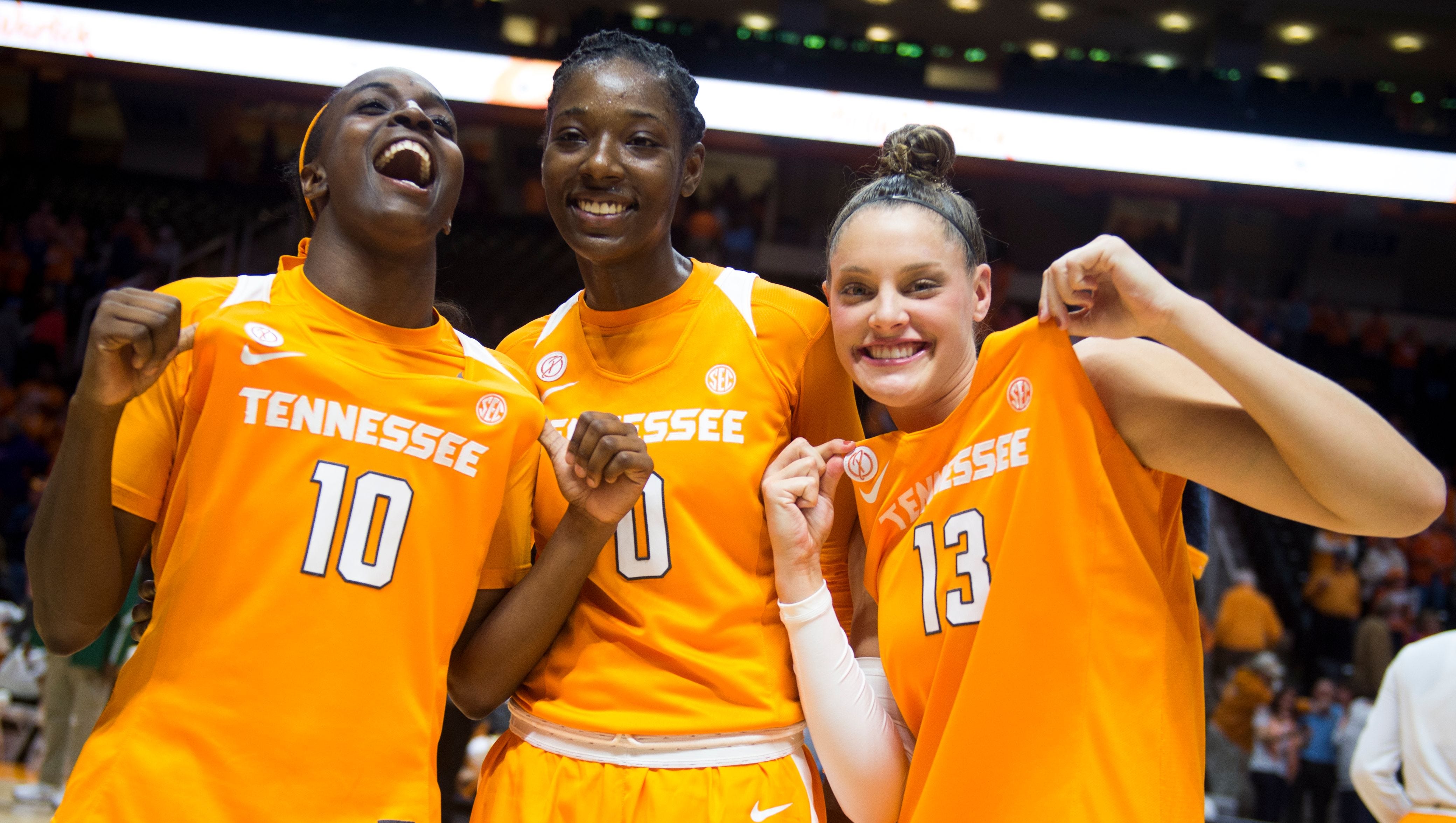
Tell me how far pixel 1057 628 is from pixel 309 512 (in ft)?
3.72

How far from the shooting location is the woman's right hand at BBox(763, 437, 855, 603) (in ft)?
6.23

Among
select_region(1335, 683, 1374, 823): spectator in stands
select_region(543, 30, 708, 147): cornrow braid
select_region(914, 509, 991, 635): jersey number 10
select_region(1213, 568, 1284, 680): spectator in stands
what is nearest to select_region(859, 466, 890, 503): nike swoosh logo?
select_region(914, 509, 991, 635): jersey number 10

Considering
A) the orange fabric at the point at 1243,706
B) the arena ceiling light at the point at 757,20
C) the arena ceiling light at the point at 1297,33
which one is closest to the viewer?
the orange fabric at the point at 1243,706

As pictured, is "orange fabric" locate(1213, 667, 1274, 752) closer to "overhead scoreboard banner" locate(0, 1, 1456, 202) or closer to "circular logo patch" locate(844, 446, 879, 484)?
"overhead scoreboard banner" locate(0, 1, 1456, 202)

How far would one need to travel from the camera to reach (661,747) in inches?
75.0

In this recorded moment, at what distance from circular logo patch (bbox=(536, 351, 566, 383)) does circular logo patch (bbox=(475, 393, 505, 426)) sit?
288 millimetres

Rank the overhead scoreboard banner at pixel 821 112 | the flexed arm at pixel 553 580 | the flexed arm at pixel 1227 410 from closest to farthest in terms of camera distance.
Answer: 1. the flexed arm at pixel 1227 410
2. the flexed arm at pixel 553 580
3. the overhead scoreboard banner at pixel 821 112

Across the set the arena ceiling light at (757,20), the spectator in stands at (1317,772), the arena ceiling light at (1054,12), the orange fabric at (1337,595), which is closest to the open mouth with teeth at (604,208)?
the spectator in stands at (1317,772)

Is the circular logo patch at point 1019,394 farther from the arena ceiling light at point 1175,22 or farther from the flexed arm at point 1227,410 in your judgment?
the arena ceiling light at point 1175,22

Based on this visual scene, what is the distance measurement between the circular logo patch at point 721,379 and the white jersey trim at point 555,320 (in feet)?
1.18

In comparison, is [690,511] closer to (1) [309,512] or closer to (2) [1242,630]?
(1) [309,512]

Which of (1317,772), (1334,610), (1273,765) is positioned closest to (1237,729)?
(1273,765)

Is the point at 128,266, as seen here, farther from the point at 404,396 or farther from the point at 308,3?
the point at 404,396

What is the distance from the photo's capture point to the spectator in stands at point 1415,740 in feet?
11.0
